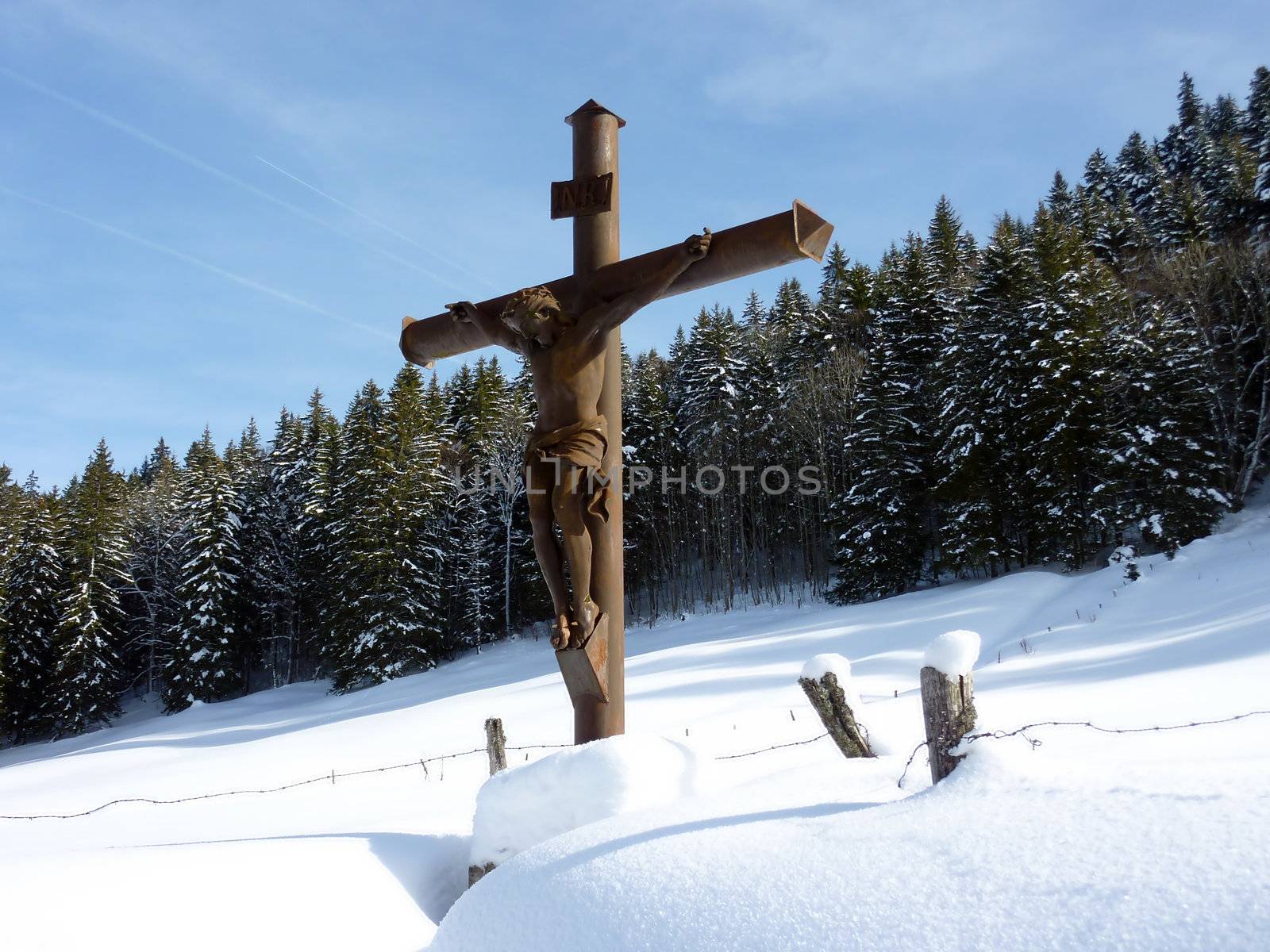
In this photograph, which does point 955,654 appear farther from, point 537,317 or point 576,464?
point 537,317

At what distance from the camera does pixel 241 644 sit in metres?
36.8

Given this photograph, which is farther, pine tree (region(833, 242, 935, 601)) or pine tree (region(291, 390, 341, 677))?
pine tree (region(291, 390, 341, 677))

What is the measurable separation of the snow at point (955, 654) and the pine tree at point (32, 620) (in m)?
36.3

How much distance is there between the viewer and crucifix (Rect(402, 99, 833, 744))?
4.05m

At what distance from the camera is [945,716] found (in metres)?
2.88

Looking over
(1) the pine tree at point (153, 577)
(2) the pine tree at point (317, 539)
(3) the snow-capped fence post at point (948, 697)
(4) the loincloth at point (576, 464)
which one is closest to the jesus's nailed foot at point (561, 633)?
(4) the loincloth at point (576, 464)

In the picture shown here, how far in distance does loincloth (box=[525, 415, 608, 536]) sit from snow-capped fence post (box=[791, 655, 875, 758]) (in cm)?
116

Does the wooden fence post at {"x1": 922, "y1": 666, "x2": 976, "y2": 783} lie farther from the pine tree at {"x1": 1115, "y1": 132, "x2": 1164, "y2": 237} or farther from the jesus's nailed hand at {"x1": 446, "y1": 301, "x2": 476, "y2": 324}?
the pine tree at {"x1": 1115, "y1": 132, "x2": 1164, "y2": 237}

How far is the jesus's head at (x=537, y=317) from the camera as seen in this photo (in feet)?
13.7

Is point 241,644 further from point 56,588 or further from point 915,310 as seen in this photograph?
point 915,310

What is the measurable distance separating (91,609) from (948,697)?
3524 centimetres

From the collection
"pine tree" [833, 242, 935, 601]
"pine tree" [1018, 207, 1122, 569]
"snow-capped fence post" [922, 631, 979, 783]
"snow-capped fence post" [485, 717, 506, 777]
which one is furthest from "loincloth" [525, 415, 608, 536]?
"pine tree" [833, 242, 935, 601]

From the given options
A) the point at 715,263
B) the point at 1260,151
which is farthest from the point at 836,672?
the point at 1260,151

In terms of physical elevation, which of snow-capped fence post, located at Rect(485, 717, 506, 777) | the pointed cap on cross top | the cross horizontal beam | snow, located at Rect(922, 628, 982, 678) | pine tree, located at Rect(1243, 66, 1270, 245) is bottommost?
snow-capped fence post, located at Rect(485, 717, 506, 777)
